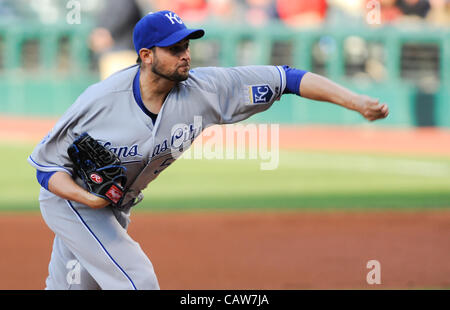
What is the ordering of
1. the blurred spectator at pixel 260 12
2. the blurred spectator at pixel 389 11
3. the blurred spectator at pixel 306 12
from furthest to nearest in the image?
1. the blurred spectator at pixel 260 12
2. the blurred spectator at pixel 306 12
3. the blurred spectator at pixel 389 11

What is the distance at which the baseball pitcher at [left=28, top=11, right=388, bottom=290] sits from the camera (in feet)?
13.4

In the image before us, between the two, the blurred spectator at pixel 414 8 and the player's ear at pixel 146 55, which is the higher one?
the blurred spectator at pixel 414 8

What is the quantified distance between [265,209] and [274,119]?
28.3ft

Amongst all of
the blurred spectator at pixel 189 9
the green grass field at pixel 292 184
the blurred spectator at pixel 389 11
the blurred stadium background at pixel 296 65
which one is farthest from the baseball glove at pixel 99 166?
the blurred spectator at pixel 189 9

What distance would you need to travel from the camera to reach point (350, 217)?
9.08 meters

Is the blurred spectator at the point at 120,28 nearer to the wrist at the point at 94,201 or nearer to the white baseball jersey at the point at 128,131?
the white baseball jersey at the point at 128,131

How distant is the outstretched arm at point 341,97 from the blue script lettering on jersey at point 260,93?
19 centimetres

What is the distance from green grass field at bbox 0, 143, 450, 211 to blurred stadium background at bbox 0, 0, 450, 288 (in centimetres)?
5

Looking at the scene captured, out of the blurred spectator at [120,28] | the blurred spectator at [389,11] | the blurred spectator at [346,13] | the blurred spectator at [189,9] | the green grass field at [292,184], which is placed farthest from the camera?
the blurred spectator at [189,9]

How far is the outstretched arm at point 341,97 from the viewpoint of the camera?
4113 mm

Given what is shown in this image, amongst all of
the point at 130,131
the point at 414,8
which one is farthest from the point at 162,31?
the point at 414,8

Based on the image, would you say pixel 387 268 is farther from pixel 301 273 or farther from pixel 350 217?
pixel 350 217

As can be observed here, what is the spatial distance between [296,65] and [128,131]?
14172 millimetres

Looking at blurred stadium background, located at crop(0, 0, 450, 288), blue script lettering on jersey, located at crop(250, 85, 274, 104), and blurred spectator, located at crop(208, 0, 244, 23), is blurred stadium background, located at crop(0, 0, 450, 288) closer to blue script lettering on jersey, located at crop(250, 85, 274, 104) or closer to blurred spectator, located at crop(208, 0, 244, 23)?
blurred spectator, located at crop(208, 0, 244, 23)
